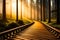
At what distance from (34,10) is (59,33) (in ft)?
367

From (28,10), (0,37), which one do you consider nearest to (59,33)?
(0,37)

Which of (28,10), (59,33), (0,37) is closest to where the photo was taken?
(0,37)

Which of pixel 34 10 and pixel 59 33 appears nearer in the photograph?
pixel 59 33

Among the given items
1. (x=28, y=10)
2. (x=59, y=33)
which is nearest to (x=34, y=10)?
(x=28, y=10)

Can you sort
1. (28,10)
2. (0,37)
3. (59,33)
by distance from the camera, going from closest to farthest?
(0,37)
(59,33)
(28,10)

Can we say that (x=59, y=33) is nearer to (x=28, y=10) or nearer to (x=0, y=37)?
(x=0, y=37)

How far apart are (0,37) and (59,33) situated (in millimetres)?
5044

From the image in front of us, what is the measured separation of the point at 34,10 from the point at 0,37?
114 m

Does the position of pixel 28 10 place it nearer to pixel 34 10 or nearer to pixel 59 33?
pixel 34 10

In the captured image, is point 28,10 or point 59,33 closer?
point 59,33

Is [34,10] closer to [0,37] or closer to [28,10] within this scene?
[28,10]

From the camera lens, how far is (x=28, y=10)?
119 meters

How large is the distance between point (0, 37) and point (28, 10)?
10722 cm

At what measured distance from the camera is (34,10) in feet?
413
